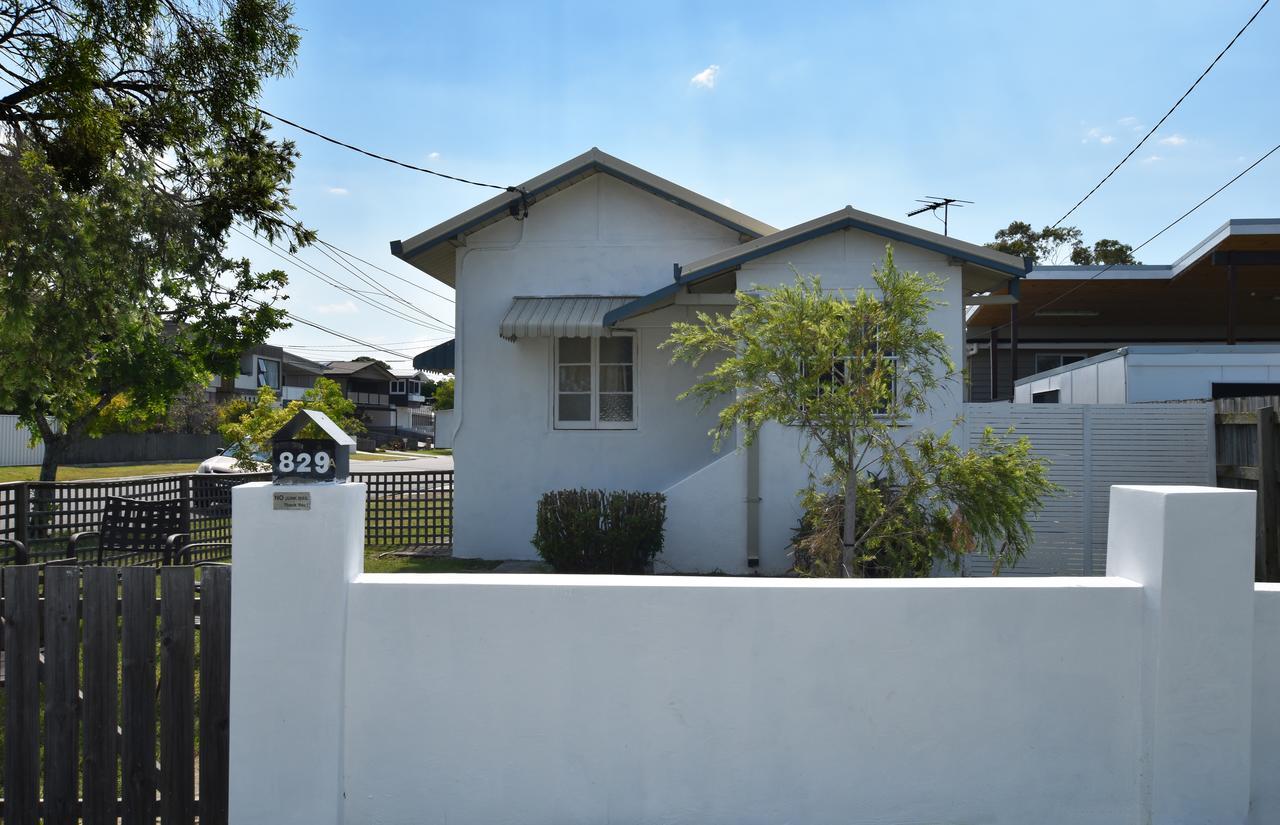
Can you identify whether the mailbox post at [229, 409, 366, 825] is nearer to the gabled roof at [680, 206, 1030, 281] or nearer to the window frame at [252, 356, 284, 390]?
the gabled roof at [680, 206, 1030, 281]

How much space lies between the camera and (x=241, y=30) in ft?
26.4

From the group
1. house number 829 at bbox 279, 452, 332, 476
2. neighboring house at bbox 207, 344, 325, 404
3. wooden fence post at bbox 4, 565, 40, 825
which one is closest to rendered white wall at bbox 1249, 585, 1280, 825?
house number 829 at bbox 279, 452, 332, 476

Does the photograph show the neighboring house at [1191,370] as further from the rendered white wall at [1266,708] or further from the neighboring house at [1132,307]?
the rendered white wall at [1266,708]

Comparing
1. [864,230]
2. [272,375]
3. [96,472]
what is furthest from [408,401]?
[864,230]

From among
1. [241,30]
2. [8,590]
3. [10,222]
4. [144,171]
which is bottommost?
[8,590]

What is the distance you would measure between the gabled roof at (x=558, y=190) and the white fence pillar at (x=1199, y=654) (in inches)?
339

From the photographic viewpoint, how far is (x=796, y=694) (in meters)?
3.83

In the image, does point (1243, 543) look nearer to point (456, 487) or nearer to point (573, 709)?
point (573, 709)

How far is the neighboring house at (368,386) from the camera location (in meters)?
68.1

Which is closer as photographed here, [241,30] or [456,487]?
[241,30]

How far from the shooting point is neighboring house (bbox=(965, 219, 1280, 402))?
44.9 feet

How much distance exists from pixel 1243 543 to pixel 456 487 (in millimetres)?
10184

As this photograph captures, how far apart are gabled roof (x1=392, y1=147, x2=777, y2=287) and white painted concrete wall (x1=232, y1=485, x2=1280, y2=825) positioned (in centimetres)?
865

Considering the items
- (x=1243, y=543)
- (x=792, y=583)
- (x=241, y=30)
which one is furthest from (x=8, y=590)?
(x=241, y=30)
